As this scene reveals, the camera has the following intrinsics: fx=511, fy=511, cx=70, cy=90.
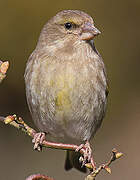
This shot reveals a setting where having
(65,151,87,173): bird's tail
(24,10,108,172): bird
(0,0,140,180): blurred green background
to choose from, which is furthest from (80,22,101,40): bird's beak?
(0,0,140,180): blurred green background

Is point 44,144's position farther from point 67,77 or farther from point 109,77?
point 109,77

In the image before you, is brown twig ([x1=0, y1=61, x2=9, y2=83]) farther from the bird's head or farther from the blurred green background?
the blurred green background

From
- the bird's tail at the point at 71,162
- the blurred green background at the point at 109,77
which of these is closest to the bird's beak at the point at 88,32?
the bird's tail at the point at 71,162

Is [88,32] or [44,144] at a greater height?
[88,32]

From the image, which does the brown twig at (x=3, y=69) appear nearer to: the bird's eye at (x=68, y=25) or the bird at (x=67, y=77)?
the bird at (x=67, y=77)

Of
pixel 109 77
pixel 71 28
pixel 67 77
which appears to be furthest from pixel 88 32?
pixel 109 77

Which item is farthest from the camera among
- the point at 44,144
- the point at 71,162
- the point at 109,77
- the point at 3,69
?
the point at 109,77
